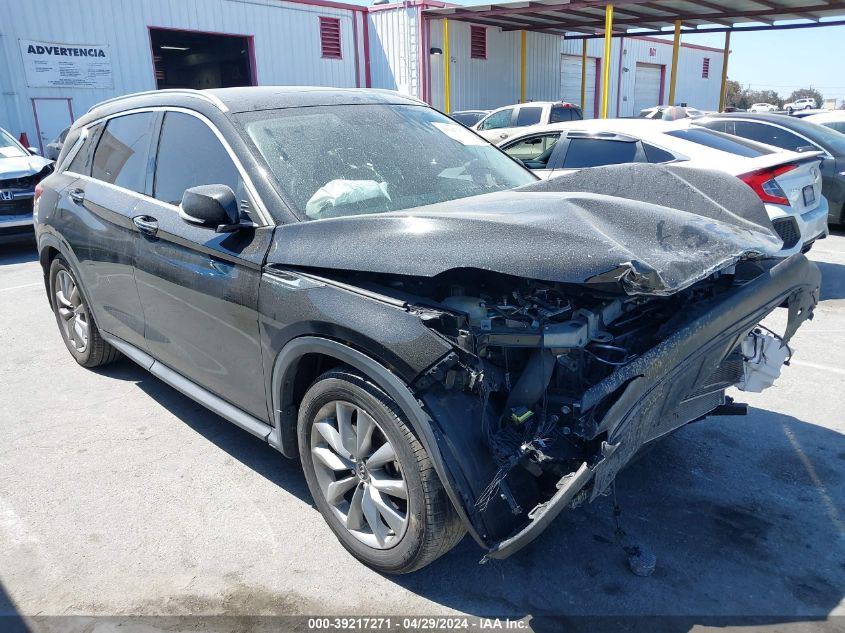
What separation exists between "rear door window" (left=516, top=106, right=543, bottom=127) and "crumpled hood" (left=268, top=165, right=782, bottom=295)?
40.7 ft

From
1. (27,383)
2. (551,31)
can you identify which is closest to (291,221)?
(27,383)

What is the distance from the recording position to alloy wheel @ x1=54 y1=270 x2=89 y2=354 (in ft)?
16.3

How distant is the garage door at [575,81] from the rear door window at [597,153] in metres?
21.4

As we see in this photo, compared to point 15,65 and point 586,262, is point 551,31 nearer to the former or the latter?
point 15,65

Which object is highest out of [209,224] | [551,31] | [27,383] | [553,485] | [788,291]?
[551,31]

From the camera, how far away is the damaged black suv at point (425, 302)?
2375 mm

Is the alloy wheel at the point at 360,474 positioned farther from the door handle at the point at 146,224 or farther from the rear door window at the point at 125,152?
the rear door window at the point at 125,152

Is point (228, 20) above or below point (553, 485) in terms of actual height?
above

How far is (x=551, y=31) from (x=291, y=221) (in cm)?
2492

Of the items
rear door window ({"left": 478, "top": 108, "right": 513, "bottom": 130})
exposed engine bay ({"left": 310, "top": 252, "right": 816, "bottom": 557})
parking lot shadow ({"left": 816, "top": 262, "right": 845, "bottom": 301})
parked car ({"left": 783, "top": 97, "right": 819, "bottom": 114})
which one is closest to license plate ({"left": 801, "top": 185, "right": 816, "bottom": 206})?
parking lot shadow ({"left": 816, "top": 262, "right": 845, "bottom": 301})

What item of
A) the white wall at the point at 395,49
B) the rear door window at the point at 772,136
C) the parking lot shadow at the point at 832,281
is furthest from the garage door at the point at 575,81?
the parking lot shadow at the point at 832,281

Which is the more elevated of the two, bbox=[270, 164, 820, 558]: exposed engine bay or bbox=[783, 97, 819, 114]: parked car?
bbox=[270, 164, 820, 558]: exposed engine bay

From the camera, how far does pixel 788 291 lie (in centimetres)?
313

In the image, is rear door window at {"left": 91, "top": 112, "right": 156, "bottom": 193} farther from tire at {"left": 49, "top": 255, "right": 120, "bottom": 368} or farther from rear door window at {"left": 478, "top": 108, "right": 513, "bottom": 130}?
rear door window at {"left": 478, "top": 108, "right": 513, "bottom": 130}
